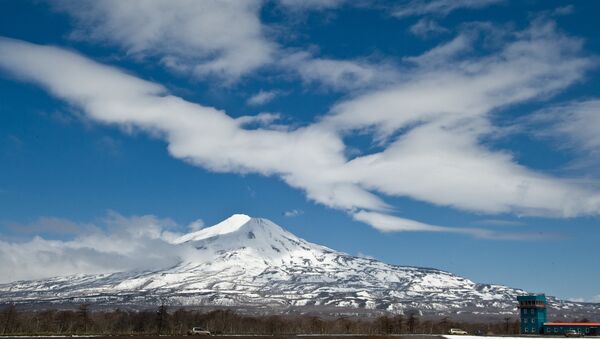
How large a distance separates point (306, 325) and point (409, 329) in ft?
113

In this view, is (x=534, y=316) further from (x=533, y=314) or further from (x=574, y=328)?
(x=574, y=328)

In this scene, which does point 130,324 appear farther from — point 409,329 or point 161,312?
point 409,329

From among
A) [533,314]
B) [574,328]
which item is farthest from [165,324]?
[574,328]

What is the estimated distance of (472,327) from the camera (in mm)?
184000

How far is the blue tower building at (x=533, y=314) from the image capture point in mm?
167125

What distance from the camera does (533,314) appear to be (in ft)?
554

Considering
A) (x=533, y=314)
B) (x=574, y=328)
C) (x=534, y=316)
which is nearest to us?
(x=574, y=328)

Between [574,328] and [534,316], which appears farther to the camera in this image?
[534,316]

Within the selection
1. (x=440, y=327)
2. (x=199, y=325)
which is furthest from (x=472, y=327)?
(x=199, y=325)

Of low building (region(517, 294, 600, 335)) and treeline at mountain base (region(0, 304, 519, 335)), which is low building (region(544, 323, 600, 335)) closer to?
low building (region(517, 294, 600, 335))

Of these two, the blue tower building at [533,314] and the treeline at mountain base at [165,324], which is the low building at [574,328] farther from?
the treeline at mountain base at [165,324]

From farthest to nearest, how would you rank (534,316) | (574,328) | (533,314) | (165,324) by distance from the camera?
(533,314)
(534,316)
(574,328)
(165,324)

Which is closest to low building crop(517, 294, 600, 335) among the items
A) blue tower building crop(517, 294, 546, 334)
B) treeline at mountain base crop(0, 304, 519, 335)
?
blue tower building crop(517, 294, 546, 334)

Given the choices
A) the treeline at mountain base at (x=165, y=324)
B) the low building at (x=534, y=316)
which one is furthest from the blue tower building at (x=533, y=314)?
the treeline at mountain base at (x=165, y=324)
